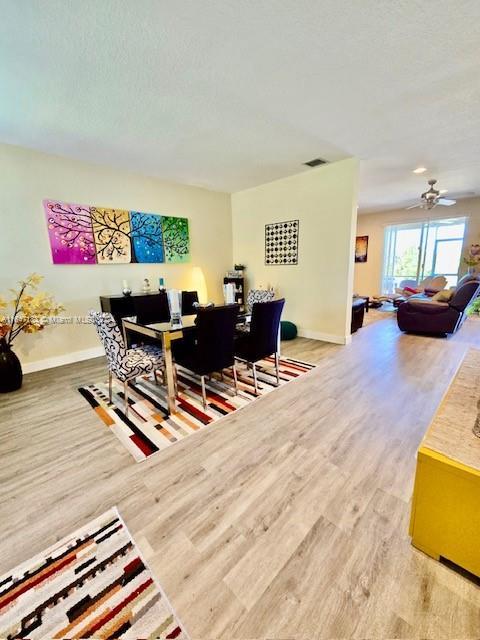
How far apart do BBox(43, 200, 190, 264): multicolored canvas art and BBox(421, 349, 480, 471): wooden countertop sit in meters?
4.22

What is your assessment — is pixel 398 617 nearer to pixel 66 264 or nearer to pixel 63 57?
pixel 63 57

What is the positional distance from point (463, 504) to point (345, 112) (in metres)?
3.14

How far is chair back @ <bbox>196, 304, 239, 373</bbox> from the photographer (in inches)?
88.3

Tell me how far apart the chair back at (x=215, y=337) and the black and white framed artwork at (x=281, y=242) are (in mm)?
2749

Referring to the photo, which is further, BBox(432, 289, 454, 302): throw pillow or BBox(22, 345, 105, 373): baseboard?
BBox(432, 289, 454, 302): throw pillow

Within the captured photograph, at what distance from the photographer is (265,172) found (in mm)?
4262

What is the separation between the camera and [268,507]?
1.49 metres

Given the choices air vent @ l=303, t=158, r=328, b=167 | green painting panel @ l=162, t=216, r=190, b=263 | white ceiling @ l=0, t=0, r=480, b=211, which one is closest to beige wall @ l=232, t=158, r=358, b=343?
air vent @ l=303, t=158, r=328, b=167

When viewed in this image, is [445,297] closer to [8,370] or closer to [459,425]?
[459,425]

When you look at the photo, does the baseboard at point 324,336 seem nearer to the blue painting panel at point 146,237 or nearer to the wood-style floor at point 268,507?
the wood-style floor at point 268,507

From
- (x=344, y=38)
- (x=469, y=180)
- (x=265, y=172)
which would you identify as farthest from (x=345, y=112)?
(x=469, y=180)

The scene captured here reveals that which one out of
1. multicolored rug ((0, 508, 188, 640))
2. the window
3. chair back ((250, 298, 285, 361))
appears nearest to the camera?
multicolored rug ((0, 508, 188, 640))

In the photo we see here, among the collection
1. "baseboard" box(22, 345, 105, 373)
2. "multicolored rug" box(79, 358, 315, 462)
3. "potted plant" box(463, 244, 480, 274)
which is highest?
Answer: "potted plant" box(463, 244, 480, 274)

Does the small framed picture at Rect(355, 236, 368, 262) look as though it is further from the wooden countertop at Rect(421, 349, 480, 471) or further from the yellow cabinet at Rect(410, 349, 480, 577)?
the yellow cabinet at Rect(410, 349, 480, 577)
